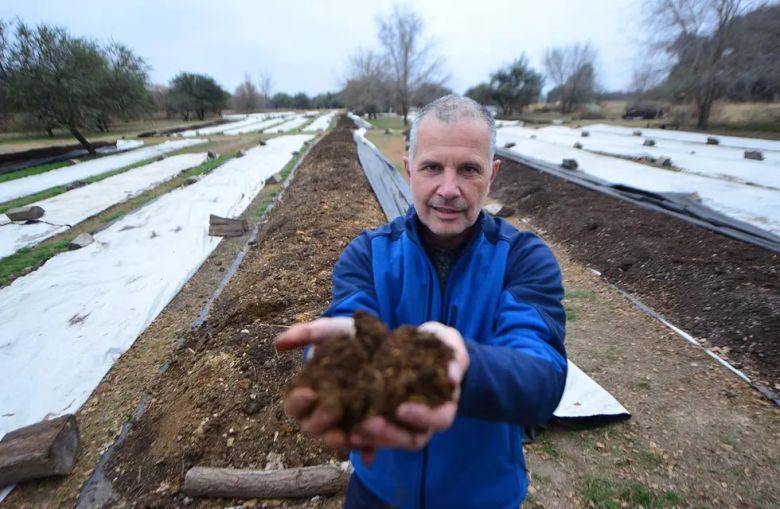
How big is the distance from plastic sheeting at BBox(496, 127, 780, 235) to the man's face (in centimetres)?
700

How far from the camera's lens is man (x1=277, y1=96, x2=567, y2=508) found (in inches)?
57.0

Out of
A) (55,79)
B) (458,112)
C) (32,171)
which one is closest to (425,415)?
(458,112)

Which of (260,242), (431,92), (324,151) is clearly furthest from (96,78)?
(431,92)

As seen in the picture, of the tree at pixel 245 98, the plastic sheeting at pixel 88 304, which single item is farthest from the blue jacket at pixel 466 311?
the tree at pixel 245 98

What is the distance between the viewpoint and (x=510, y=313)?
139 cm

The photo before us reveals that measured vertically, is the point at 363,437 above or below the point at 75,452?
above

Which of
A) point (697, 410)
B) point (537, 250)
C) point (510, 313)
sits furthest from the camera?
point (697, 410)

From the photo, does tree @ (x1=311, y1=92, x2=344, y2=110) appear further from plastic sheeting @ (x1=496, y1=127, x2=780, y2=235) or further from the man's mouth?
the man's mouth

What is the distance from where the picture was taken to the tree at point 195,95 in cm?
5459

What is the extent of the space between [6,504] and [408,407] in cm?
369

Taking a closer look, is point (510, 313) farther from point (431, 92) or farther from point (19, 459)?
point (431, 92)

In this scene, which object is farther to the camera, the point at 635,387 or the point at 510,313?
the point at 635,387

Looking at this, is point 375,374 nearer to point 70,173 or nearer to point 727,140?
point 70,173

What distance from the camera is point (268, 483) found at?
2699mm
